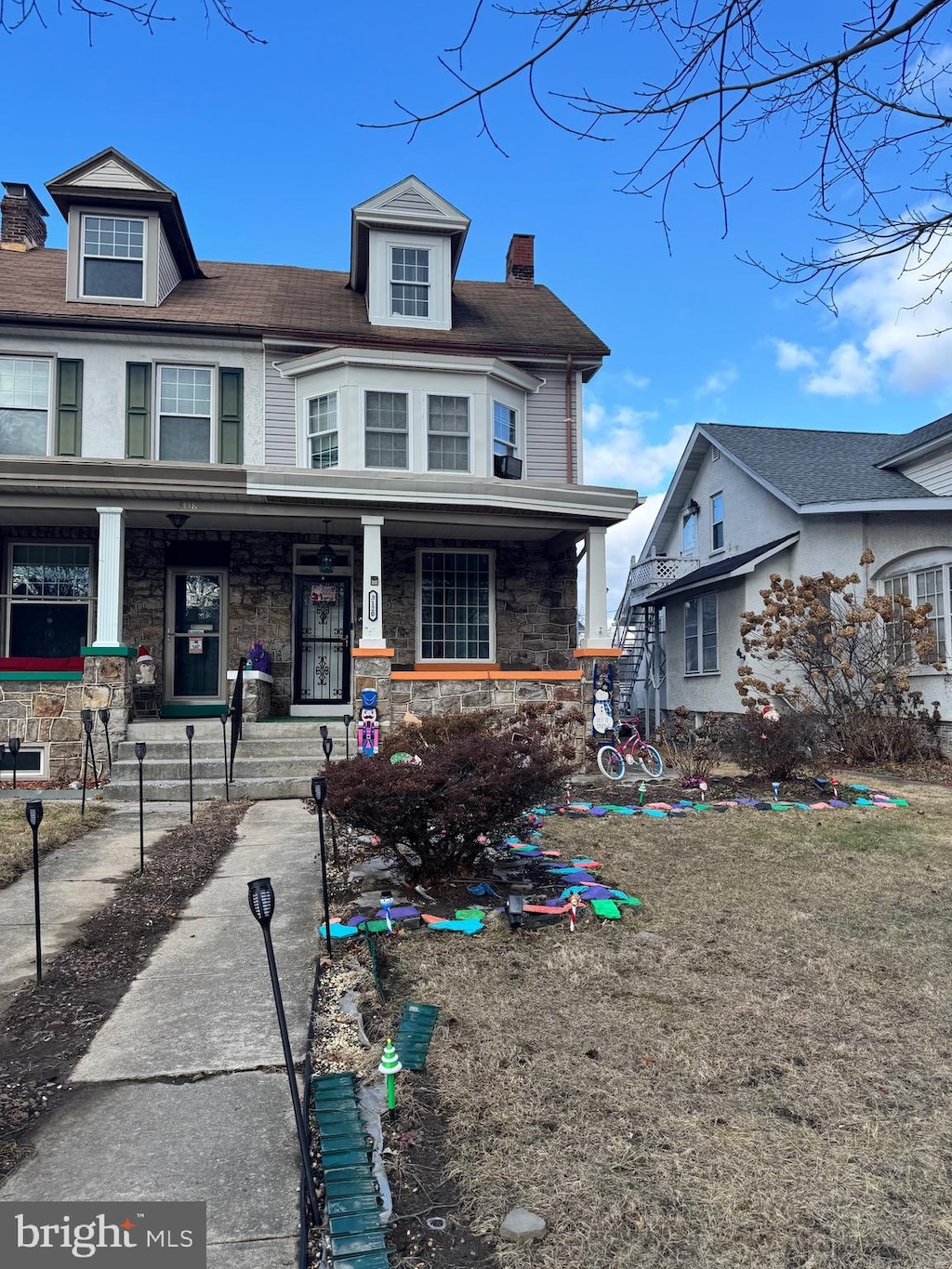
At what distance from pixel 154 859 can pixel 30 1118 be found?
4090 millimetres

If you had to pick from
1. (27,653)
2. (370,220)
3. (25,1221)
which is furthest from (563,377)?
(25,1221)

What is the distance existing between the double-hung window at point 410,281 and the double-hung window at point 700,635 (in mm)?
8725

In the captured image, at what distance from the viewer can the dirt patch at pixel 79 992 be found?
2996 millimetres

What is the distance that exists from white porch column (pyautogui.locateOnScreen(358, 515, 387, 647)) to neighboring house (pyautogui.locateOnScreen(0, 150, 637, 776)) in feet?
0.13

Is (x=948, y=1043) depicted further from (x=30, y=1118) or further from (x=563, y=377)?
(x=563, y=377)

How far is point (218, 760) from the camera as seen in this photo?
10.3 metres

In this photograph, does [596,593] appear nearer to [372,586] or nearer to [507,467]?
[507,467]

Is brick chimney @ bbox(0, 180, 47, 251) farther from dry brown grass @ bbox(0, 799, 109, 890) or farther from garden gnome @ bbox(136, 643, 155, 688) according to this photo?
dry brown grass @ bbox(0, 799, 109, 890)

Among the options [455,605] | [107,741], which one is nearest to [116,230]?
[455,605]

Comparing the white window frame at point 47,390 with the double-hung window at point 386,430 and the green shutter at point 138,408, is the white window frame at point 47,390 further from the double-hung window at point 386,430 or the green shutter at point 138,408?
the double-hung window at point 386,430

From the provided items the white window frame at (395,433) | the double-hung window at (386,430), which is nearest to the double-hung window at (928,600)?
the white window frame at (395,433)

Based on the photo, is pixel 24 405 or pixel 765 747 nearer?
pixel 765 747

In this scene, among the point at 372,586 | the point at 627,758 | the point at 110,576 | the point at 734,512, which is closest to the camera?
the point at 627,758

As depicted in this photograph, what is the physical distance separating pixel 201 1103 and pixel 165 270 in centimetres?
1405
